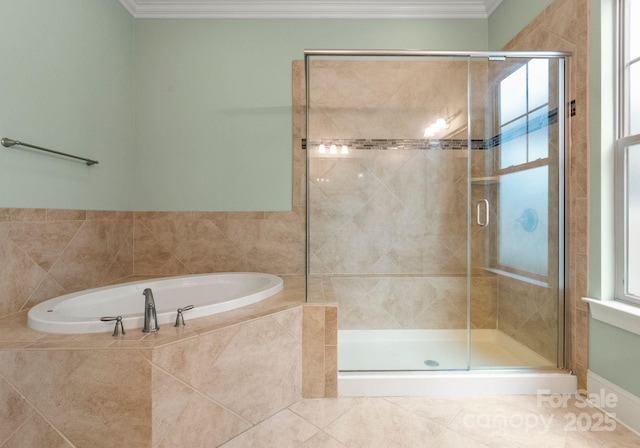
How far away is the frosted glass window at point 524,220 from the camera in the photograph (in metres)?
1.93

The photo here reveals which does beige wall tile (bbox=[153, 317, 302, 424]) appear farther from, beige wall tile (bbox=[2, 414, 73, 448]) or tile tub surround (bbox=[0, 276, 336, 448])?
beige wall tile (bbox=[2, 414, 73, 448])

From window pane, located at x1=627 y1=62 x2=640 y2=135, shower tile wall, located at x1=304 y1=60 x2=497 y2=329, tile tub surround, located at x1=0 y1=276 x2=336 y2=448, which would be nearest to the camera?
tile tub surround, located at x1=0 y1=276 x2=336 y2=448

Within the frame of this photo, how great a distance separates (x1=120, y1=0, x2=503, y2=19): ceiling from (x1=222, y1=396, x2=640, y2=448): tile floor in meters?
2.83

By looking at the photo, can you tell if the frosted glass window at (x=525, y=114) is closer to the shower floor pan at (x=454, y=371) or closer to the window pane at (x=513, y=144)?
the window pane at (x=513, y=144)

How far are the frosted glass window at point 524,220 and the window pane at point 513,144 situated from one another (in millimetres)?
98

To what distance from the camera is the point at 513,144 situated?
211 cm

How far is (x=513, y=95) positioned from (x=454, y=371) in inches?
71.4

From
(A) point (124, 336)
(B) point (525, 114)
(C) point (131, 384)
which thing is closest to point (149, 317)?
(A) point (124, 336)

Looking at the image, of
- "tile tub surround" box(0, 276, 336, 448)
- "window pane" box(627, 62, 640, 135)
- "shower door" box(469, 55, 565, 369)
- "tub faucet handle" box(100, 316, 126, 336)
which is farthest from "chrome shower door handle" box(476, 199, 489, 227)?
"tub faucet handle" box(100, 316, 126, 336)

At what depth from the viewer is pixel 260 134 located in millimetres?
2572

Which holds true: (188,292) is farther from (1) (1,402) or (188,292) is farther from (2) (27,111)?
(2) (27,111)

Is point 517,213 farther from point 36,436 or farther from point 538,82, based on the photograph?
point 36,436

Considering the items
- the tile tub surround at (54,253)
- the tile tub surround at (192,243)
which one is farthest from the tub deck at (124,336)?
the tile tub surround at (192,243)

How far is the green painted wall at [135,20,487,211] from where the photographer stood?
256 cm
